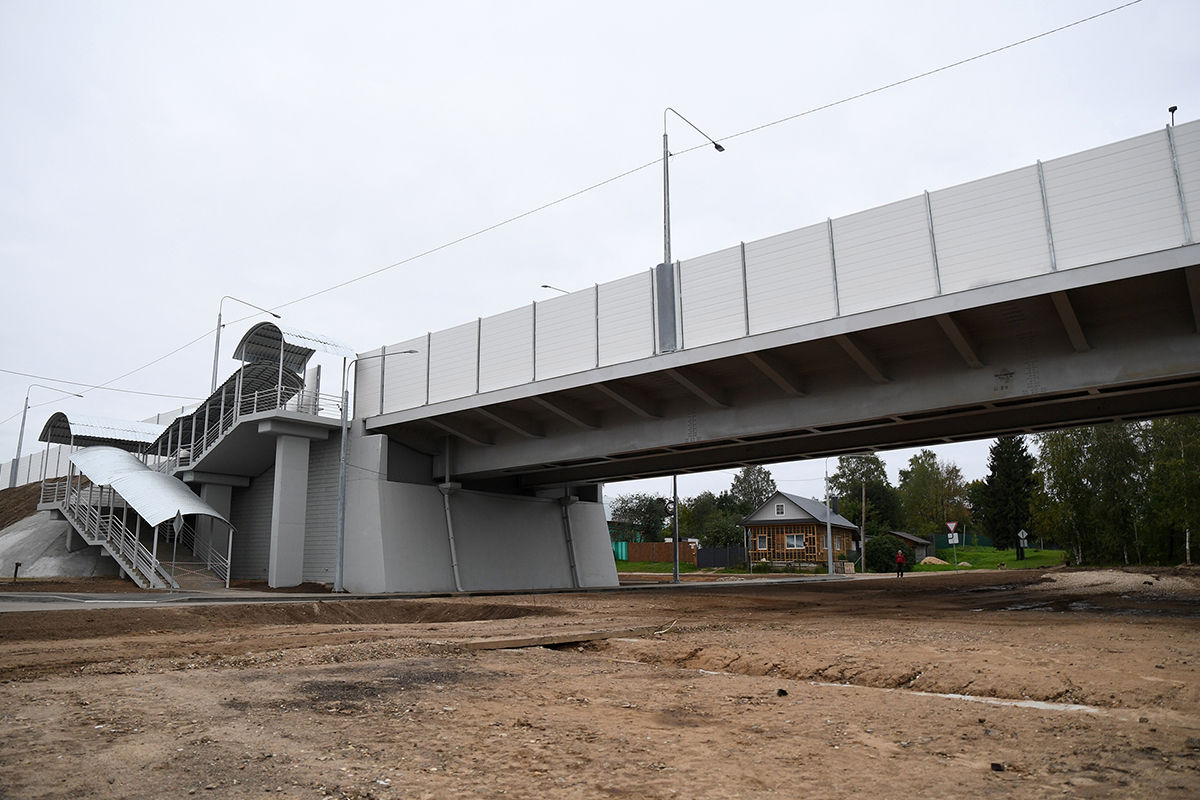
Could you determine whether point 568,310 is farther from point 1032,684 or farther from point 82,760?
point 82,760

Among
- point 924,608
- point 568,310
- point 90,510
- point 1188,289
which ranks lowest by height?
point 924,608

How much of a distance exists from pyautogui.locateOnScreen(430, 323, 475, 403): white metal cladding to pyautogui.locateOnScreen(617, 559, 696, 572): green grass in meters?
43.5

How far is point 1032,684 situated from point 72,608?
17.6 metres

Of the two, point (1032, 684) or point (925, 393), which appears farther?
point (925, 393)

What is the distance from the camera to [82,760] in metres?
4.68

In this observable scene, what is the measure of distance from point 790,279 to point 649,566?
179ft

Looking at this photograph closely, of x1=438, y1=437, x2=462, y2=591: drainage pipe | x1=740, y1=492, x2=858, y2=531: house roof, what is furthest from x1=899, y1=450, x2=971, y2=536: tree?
x1=438, y1=437, x2=462, y2=591: drainage pipe

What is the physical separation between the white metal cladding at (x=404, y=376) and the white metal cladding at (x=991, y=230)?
61.8 ft

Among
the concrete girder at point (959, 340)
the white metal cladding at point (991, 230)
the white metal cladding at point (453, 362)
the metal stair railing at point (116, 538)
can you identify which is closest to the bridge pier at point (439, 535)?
the white metal cladding at point (453, 362)

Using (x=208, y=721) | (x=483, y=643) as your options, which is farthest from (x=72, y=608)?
(x=208, y=721)

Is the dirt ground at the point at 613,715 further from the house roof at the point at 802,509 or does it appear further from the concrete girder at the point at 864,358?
the house roof at the point at 802,509

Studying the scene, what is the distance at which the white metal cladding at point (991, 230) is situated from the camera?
1617cm

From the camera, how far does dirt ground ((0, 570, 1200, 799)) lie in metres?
4.33

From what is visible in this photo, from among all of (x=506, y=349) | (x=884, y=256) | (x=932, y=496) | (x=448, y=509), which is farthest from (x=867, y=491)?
(x=884, y=256)
